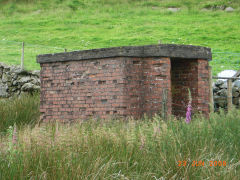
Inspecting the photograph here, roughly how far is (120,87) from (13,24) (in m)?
21.8

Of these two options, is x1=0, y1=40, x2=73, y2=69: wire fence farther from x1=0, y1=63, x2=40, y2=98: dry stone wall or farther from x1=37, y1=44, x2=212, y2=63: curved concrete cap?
x1=37, y1=44, x2=212, y2=63: curved concrete cap

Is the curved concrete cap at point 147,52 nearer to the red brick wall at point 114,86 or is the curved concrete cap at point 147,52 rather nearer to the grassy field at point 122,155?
the red brick wall at point 114,86

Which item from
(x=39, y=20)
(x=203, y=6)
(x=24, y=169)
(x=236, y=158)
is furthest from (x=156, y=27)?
(x=24, y=169)

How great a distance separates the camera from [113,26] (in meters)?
26.1

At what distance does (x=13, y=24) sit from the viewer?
28.1 m

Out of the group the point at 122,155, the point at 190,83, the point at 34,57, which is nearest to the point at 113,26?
the point at 34,57

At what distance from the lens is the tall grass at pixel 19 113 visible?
965 centimetres

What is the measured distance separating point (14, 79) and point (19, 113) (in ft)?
15.8

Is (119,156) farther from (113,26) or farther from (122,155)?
(113,26)

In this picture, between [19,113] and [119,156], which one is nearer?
[119,156]

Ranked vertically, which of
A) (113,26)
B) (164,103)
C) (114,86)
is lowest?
(164,103)

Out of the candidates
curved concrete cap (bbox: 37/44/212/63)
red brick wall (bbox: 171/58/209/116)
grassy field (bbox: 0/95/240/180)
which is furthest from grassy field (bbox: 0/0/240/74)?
grassy field (bbox: 0/95/240/180)

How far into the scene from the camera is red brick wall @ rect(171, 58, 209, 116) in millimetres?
8547

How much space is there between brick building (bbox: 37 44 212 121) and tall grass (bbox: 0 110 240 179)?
2.06 metres
